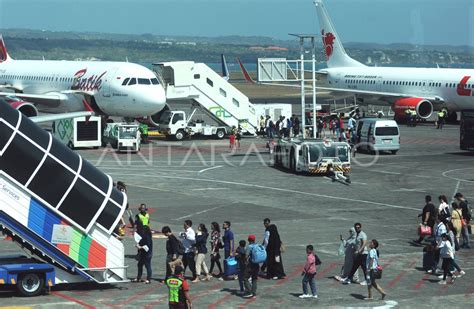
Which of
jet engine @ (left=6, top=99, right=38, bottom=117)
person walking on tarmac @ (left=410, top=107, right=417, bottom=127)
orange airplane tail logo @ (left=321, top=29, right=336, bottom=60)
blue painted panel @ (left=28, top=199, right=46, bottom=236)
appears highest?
orange airplane tail logo @ (left=321, top=29, right=336, bottom=60)

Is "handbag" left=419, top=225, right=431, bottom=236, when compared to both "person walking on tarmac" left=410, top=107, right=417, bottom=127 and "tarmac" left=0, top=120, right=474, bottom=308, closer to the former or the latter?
"tarmac" left=0, top=120, right=474, bottom=308

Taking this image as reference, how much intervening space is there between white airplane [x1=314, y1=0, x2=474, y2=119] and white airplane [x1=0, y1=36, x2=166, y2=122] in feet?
81.7

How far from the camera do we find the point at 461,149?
64062mm

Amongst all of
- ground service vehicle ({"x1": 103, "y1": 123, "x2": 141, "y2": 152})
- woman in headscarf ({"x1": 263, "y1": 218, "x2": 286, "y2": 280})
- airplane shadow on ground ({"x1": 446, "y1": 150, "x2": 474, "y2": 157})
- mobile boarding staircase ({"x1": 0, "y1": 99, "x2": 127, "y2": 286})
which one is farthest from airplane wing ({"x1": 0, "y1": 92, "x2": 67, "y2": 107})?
mobile boarding staircase ({"x1": 0, "y1": 99, "x2": 127, "y2": 286})

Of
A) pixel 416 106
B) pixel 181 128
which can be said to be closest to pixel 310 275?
pixel 181 128

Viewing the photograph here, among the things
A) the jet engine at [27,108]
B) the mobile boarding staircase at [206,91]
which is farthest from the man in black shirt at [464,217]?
the jet engine at [27,108]

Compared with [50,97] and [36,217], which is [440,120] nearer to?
[50,97]

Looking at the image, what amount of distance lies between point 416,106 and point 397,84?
6.26m

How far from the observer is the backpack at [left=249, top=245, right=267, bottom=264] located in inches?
1069

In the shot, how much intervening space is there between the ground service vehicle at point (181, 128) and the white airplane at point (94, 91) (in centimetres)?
153

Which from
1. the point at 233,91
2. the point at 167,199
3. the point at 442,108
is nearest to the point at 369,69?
the point at 442,108

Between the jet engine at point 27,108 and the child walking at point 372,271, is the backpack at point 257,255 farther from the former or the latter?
the jet engine at point 27,108

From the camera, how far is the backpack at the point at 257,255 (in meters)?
27.1

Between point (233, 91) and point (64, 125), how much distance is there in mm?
14824
